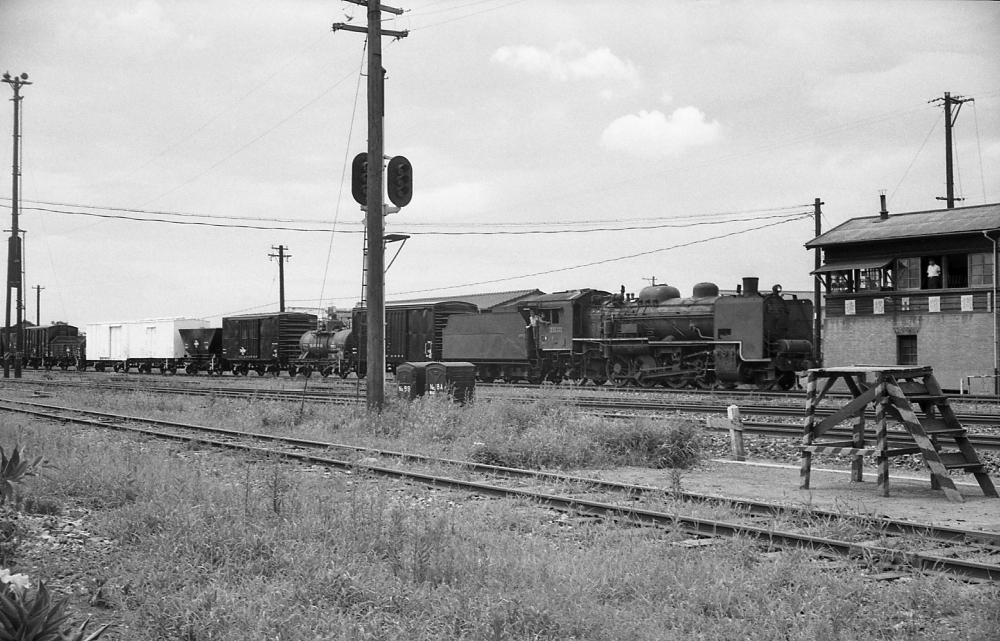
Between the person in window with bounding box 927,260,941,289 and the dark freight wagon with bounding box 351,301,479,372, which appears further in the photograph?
the dark freight wagon with bounding box 351,301,479,372

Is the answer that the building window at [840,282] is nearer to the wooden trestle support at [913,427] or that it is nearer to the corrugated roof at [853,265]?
the corrugated roof at [853,265]

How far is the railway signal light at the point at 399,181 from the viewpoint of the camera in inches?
588

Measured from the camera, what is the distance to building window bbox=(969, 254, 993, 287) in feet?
87.1

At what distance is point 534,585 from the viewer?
194 inches

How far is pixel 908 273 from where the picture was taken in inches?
1135

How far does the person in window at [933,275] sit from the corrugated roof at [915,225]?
122 cm

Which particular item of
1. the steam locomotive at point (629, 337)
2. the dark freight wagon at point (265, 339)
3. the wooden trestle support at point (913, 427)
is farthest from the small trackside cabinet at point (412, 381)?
the dark freight wagon at point (265, 339)

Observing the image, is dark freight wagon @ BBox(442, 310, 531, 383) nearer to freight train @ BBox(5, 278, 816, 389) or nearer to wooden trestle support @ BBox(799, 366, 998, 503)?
freight train @ BBox(5, 278, 816, 389)

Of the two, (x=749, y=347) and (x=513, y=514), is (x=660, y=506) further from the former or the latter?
(x=749, y=347)

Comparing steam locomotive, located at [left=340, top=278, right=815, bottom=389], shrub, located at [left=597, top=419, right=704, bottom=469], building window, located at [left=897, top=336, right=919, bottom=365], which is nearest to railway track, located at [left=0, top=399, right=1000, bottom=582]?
shrub, located at [left=597, top=419, right=704, bottom=469]

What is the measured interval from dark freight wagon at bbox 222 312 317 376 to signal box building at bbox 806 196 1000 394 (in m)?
24.5

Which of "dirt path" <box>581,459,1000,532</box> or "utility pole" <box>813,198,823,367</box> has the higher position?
"utility pole" <box>813,198,823,367</box>

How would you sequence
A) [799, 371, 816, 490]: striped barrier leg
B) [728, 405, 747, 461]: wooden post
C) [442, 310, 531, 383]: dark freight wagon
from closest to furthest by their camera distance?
[799, 371, 816, 490]: striped barrier leg, [728, 405, 747, 461]: wooden post, [442, 310, 531, 383]: dark freight wagon

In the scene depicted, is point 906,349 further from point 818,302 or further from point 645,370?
point 645,370
